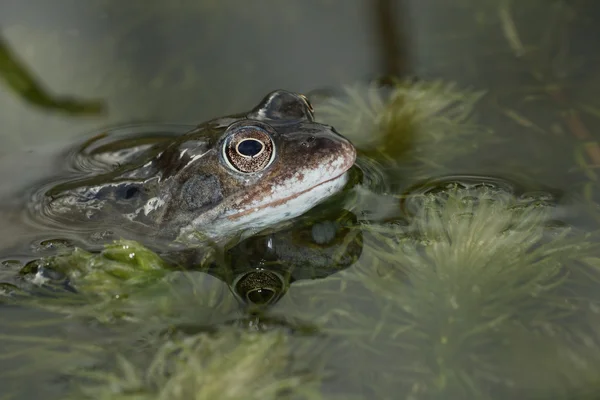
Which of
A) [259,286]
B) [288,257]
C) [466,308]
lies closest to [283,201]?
[288,257]

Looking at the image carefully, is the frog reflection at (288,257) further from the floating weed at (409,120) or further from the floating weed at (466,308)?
the floating weed at (409,120)

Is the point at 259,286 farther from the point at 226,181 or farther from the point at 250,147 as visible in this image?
the point at 250,147

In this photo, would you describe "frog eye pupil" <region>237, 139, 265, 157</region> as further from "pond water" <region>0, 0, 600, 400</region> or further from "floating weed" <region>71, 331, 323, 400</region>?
"floating weed" <region>71, 331, 323, 400</region>

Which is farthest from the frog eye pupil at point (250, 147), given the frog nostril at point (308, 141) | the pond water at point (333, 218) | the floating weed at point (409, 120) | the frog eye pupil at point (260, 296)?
the floating weed at point (409, 120)

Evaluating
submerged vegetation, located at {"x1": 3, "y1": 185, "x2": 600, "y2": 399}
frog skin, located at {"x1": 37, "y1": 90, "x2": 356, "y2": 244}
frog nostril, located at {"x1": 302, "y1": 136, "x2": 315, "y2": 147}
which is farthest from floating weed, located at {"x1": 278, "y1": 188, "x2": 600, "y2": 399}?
frog nostril, located at {"x1": 302, "y1": 136, "x2": 315, "y2": 147}

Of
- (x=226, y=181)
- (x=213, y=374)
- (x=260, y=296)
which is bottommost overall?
(x=213, y=374)

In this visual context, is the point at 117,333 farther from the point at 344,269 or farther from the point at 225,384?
the point at 344,269
